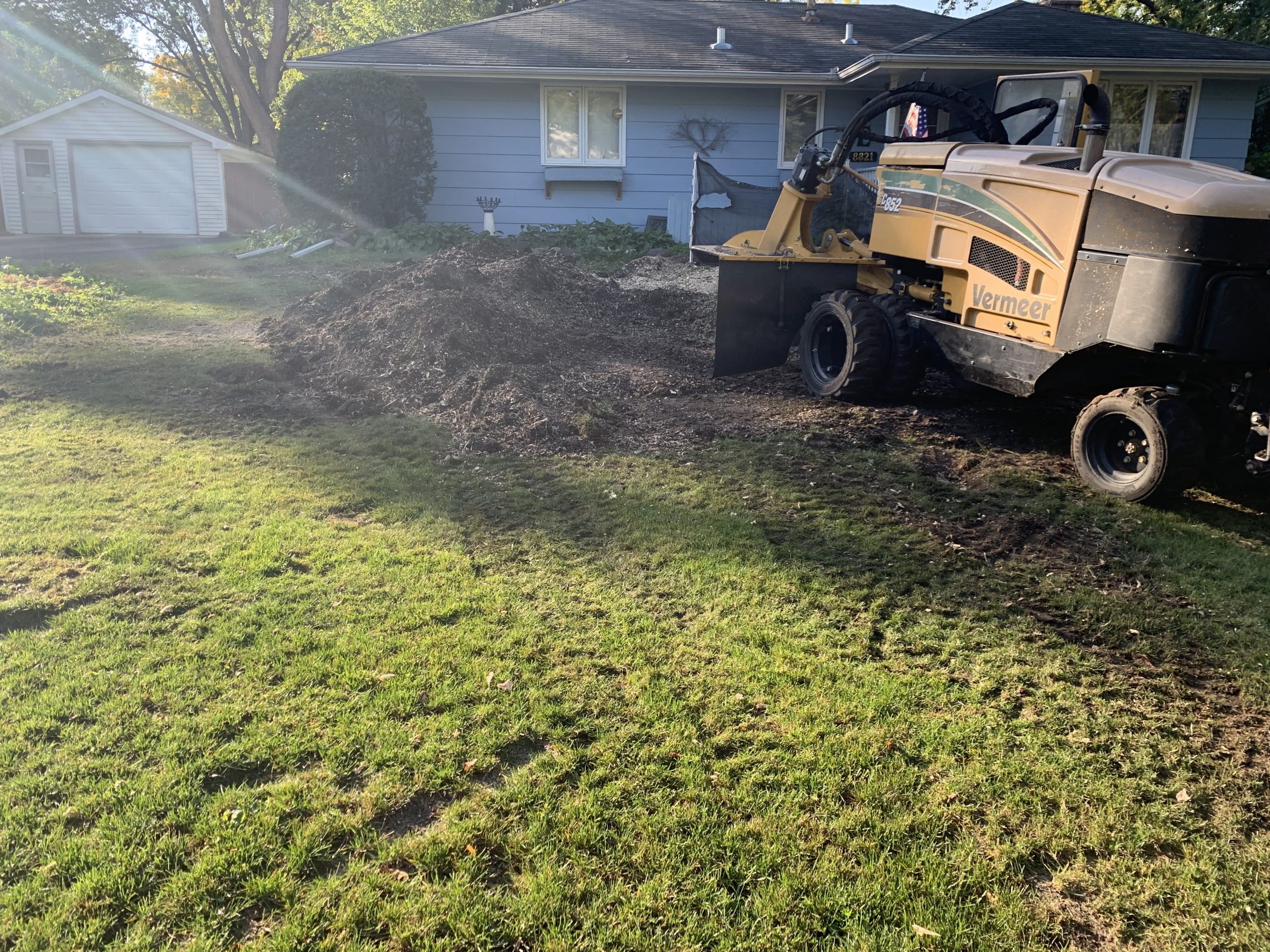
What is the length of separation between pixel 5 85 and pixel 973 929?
50.6 metres

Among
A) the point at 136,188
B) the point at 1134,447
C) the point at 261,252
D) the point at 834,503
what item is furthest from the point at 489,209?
the point at 136,188

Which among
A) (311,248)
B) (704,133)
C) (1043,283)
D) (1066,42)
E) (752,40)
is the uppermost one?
(752,40)

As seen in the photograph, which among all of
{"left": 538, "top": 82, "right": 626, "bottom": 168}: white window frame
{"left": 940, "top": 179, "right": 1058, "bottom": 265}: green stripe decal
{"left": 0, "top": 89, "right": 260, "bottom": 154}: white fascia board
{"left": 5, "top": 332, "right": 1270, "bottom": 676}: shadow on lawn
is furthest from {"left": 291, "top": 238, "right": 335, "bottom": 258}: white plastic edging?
{"left": 940, "top": 179, "right": 1058, "bottom": 265}: green stripe decal

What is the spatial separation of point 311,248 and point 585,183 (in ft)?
16.4

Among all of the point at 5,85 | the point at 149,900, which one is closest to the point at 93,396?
the point at 149,900

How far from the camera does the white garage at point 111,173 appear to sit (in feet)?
76.6

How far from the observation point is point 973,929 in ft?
7.99

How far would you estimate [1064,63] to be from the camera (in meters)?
13.8

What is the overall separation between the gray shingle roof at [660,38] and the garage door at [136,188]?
948cm

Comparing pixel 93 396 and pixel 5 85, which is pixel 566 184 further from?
pixel 5 85

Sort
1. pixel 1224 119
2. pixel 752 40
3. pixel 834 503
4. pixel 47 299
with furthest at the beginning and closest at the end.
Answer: pixel 752 40 → pixel 1224 119 → pixel 47 299 → pixel 834 503

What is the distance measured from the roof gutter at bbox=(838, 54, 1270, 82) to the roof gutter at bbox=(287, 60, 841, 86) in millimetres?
1771

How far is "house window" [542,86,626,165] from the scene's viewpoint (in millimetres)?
16469

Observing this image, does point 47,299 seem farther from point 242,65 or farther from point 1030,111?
point 242,65
